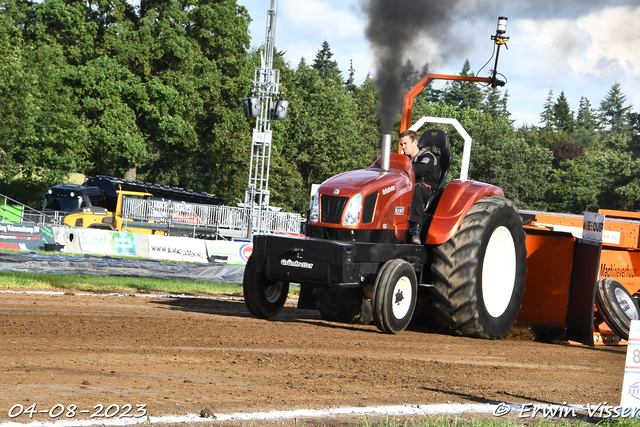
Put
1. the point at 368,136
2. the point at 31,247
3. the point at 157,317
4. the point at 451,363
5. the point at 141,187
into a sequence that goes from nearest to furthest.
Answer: the point at 451,363 < the point at 157,317 < the point at 31,247 < the point at 141,187 < the point at 368,136

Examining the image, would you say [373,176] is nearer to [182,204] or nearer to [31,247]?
[31,247]

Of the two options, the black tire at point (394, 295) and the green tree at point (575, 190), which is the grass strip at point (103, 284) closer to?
the black tire at point (394, 295)

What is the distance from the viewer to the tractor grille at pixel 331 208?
28.1 ft

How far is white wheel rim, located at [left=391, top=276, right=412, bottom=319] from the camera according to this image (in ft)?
27.8

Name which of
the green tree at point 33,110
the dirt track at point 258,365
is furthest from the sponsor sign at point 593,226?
the green tree at point 33,110

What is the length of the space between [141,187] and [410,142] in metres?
30.2

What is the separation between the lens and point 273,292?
31.1 feet

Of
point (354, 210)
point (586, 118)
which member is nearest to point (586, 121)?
point (586, 118)

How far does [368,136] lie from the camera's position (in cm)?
6625

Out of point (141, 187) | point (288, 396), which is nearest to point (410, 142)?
point (288, 396)

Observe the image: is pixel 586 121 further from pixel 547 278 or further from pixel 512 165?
pixel 547 278

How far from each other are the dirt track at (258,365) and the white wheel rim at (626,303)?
56cm

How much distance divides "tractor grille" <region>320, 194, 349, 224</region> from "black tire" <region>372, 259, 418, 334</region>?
83cm

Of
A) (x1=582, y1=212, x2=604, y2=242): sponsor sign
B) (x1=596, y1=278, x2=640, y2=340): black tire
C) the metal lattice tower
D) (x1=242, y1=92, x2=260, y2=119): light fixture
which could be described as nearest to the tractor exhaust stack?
(x1=582, y1=212, x2=604, y2=242): sponsor sign
